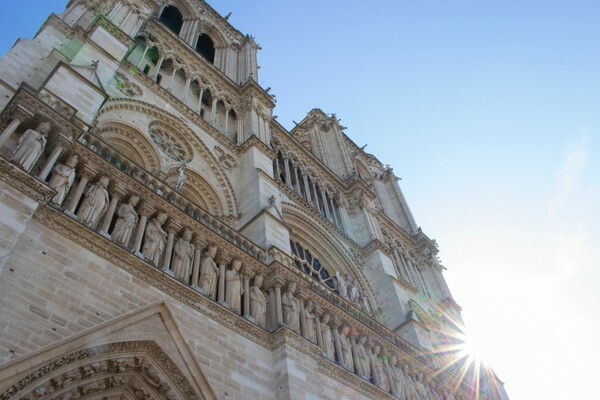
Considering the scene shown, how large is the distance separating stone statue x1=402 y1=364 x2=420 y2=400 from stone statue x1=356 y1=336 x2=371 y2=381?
47.7 inches

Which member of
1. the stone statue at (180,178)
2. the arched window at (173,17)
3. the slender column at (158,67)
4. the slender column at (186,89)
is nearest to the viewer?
the stone statue at (180,178)

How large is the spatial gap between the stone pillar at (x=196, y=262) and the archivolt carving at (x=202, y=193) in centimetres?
378

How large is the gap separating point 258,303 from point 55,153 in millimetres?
4114

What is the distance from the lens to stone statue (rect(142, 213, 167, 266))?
315 inches

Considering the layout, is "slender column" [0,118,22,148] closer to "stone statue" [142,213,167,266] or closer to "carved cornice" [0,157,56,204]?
"carved cornice" [0,157,56,204]

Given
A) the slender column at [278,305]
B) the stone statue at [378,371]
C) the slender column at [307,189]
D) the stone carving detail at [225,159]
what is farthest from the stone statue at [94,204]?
the slender column at [307,189]

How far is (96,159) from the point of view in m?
8.37

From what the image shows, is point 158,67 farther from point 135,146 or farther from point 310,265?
point 310,265

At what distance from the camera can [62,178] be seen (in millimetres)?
7602

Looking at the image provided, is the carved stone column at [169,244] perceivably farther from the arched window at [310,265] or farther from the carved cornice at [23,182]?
the arched window at [310,265]

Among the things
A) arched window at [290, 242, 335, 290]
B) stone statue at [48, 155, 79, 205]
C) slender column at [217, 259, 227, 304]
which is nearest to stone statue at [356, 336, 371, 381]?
slender column at [217, 259, 227, 304]

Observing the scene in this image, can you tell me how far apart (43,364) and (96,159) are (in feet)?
12.1

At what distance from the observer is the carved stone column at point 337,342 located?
10.2 m

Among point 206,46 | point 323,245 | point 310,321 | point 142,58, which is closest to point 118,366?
point 310,321
